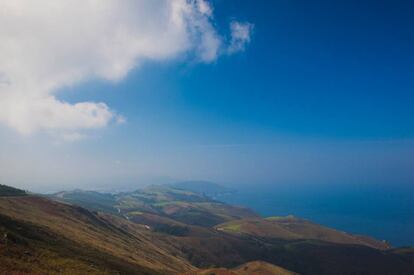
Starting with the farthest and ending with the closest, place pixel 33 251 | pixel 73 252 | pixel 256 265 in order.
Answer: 1. pixel 256 265
2. pixel 73 252
3. pixel 33 251

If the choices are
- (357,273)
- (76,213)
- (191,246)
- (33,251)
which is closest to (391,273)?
(357,273)

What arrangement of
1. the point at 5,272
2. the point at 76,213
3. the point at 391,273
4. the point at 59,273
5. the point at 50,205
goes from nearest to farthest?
the point at 5,272
the point at 59,273
the point at 50,205
the point at 76,213
the point at 391,273

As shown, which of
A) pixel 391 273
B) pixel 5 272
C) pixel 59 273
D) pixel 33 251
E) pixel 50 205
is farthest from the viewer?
pixel 391 273

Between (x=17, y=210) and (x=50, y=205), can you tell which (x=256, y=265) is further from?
(x=17, y=210)

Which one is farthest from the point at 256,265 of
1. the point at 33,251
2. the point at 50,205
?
the point at 33,251

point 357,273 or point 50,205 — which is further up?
point 50,205

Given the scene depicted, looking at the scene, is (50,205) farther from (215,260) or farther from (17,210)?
(215,260)

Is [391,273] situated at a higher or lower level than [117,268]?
lower

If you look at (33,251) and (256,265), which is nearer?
(33,251)

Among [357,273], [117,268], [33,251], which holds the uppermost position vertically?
[33,251]
